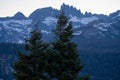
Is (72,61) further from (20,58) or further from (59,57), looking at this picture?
(20,58)

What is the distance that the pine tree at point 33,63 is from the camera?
34.9 meters

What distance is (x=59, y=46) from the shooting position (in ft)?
117

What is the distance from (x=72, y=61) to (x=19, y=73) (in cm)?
459

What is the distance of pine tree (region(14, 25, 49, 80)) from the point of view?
3488cm

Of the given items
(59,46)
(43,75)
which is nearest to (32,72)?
(43,75)

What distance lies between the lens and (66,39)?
118ft

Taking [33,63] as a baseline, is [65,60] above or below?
above

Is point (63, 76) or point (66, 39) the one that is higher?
point (66, 39)

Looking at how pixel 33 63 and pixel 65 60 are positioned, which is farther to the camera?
pixel 33 63

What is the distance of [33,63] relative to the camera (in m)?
35.1

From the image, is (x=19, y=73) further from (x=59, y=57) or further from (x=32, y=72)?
(x=59, y=57)

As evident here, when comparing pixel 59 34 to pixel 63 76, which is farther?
pixel 59 34

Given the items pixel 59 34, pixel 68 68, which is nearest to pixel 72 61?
pixel 68 68

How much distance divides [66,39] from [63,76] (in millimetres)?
3497
